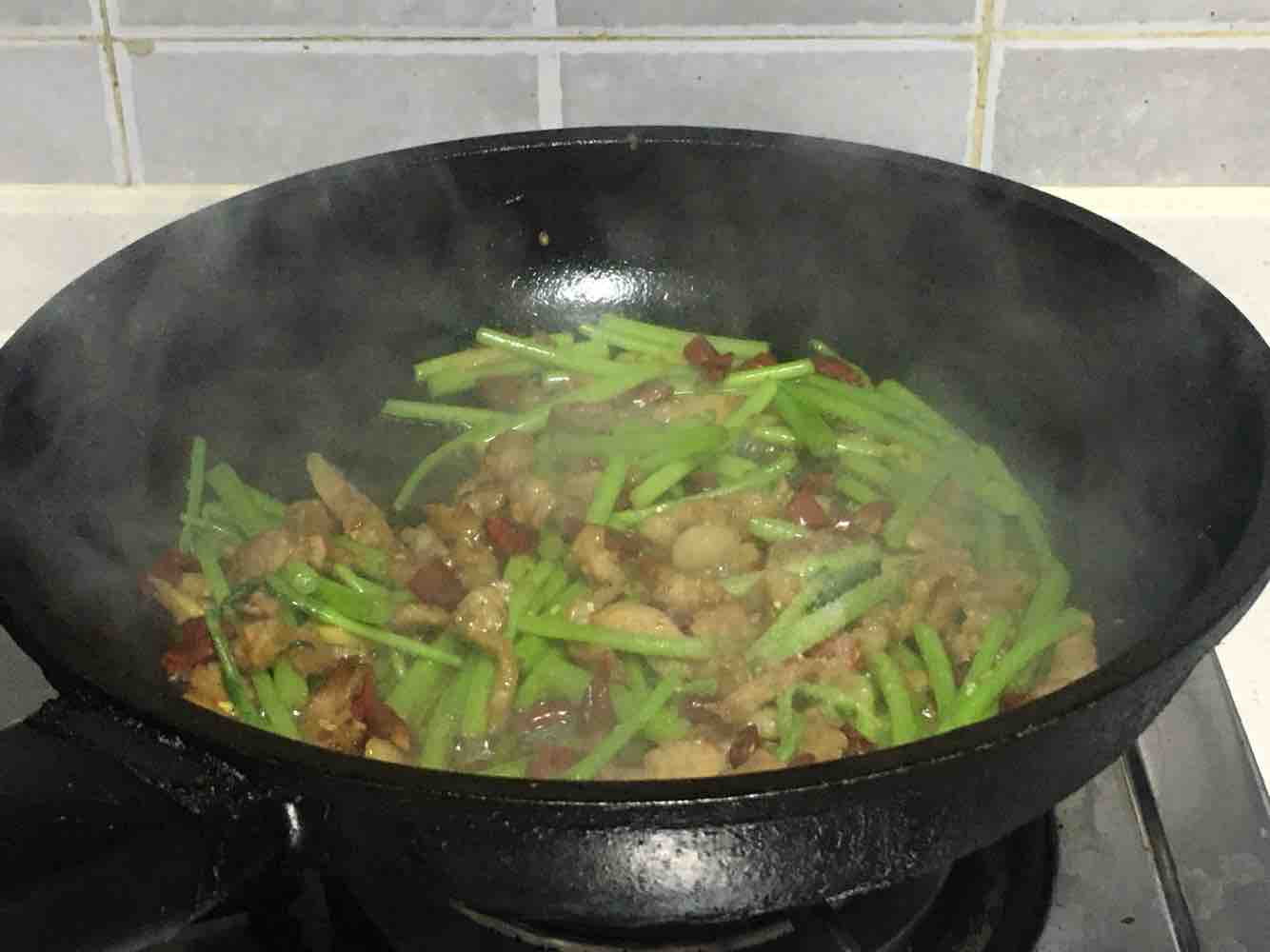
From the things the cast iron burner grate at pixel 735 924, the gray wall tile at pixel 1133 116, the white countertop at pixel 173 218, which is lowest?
the cast iron burner grate at pixel 735 924

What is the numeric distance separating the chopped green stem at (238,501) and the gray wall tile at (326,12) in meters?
0.56

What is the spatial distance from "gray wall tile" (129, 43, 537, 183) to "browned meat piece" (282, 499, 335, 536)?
1.69ft

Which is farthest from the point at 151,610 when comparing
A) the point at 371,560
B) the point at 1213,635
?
the point at 1213,635

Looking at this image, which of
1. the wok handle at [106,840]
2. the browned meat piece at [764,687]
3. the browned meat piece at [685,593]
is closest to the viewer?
the wok handle at [106,840]

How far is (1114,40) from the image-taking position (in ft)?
5.17

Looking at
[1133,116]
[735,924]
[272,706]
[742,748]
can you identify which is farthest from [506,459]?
[1133,116]

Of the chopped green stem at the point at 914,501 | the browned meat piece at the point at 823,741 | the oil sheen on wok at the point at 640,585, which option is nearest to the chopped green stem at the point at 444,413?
the oil sheen on wok at the point at 640,585

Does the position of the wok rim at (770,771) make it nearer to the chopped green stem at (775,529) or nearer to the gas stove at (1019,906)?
the gas stove at (1019,906)

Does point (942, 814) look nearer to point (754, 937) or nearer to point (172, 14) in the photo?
point (754, 937)

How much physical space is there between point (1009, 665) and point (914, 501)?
24 cm

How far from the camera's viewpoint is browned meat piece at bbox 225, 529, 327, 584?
1305mm

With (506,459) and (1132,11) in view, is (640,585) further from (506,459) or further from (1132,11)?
(1132,11)

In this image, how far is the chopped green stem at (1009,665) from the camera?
3.83 ft

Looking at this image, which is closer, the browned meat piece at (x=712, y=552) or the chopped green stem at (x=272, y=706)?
the chopped green stem at (x=272, y=706)
